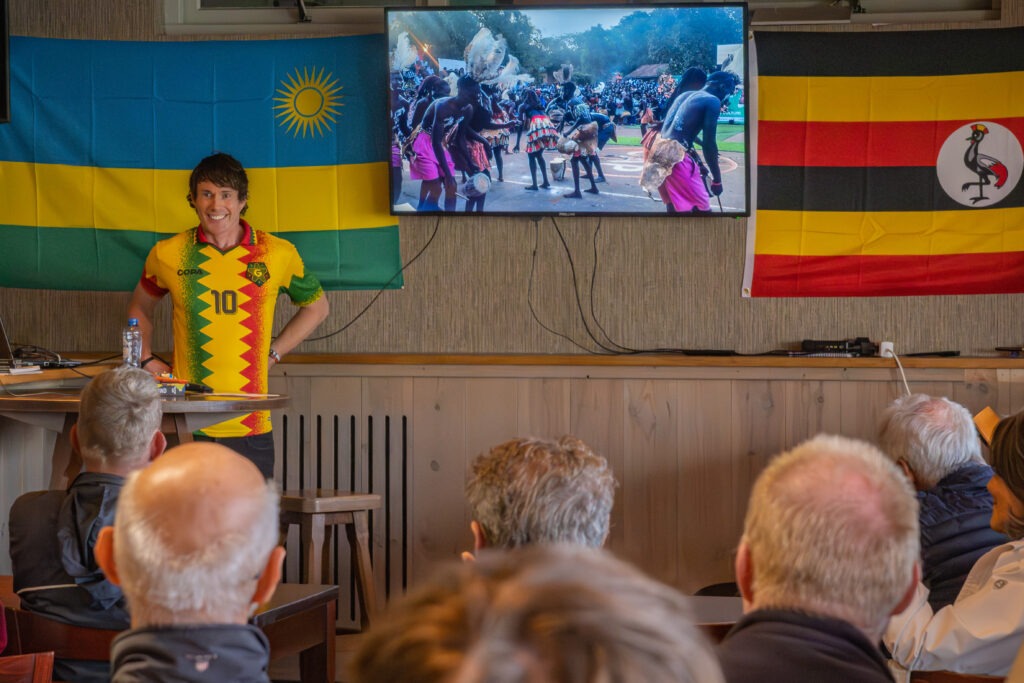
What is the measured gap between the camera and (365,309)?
4484 millimetres

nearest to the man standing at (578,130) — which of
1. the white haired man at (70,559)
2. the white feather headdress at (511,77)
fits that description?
the white feather headdress at (511,77)

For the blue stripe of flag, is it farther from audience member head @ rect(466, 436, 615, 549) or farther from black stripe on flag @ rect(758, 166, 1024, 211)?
audience member head @ rect(466, 436, 615, 549)

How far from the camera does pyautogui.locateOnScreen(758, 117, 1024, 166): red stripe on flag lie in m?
4.26

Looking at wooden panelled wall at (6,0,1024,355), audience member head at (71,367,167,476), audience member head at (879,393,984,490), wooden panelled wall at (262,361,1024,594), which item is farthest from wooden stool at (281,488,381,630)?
audience member head at (879,393,984,490)

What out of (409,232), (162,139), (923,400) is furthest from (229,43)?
(923,400)

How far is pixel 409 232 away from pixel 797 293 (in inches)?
62.2

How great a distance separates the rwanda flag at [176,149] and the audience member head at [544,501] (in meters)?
2.86

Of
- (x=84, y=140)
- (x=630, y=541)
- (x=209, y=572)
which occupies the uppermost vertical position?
(x=84, y=140)

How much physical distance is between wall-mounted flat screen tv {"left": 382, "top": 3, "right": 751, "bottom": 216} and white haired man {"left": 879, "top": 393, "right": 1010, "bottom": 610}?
1457 mm

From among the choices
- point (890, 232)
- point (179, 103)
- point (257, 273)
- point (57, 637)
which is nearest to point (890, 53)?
point (890, 232)

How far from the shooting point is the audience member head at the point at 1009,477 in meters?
2.10

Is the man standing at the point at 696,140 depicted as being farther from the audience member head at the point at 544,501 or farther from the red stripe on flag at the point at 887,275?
the audience member head at the point at 544,501

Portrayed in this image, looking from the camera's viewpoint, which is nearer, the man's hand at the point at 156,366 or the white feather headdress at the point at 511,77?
the man's hand at the point at 156,366

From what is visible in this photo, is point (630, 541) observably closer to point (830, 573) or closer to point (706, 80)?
point (706, 80)
